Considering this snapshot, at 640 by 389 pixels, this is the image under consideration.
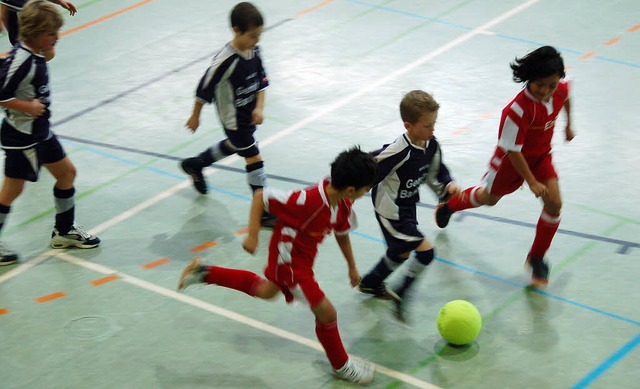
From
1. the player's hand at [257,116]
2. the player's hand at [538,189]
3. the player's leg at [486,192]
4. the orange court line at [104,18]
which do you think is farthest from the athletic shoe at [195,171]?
the orange court line at [104,18]

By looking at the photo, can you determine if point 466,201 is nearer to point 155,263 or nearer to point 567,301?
point 567,301

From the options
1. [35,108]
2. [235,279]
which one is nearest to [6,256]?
[35,108]

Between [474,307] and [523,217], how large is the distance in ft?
5.50

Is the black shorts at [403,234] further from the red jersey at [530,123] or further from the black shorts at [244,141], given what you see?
the black shorts at [244,141]

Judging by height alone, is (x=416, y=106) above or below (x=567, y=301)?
above

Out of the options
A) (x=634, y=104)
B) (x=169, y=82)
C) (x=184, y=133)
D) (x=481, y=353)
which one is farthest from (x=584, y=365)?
(x=169, y=82)

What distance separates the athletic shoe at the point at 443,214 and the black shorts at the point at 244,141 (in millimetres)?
1494

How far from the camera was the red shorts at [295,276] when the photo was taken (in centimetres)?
541

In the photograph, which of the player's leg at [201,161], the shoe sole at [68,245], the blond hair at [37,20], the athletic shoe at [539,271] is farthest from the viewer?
the player's leg at [201,161]

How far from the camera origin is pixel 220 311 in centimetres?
629

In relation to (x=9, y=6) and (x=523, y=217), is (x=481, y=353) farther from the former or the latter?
(x=9, y=6)

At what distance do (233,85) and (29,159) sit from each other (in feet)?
5.21

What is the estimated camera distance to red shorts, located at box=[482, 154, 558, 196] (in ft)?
21.1

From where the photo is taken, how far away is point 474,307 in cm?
589
